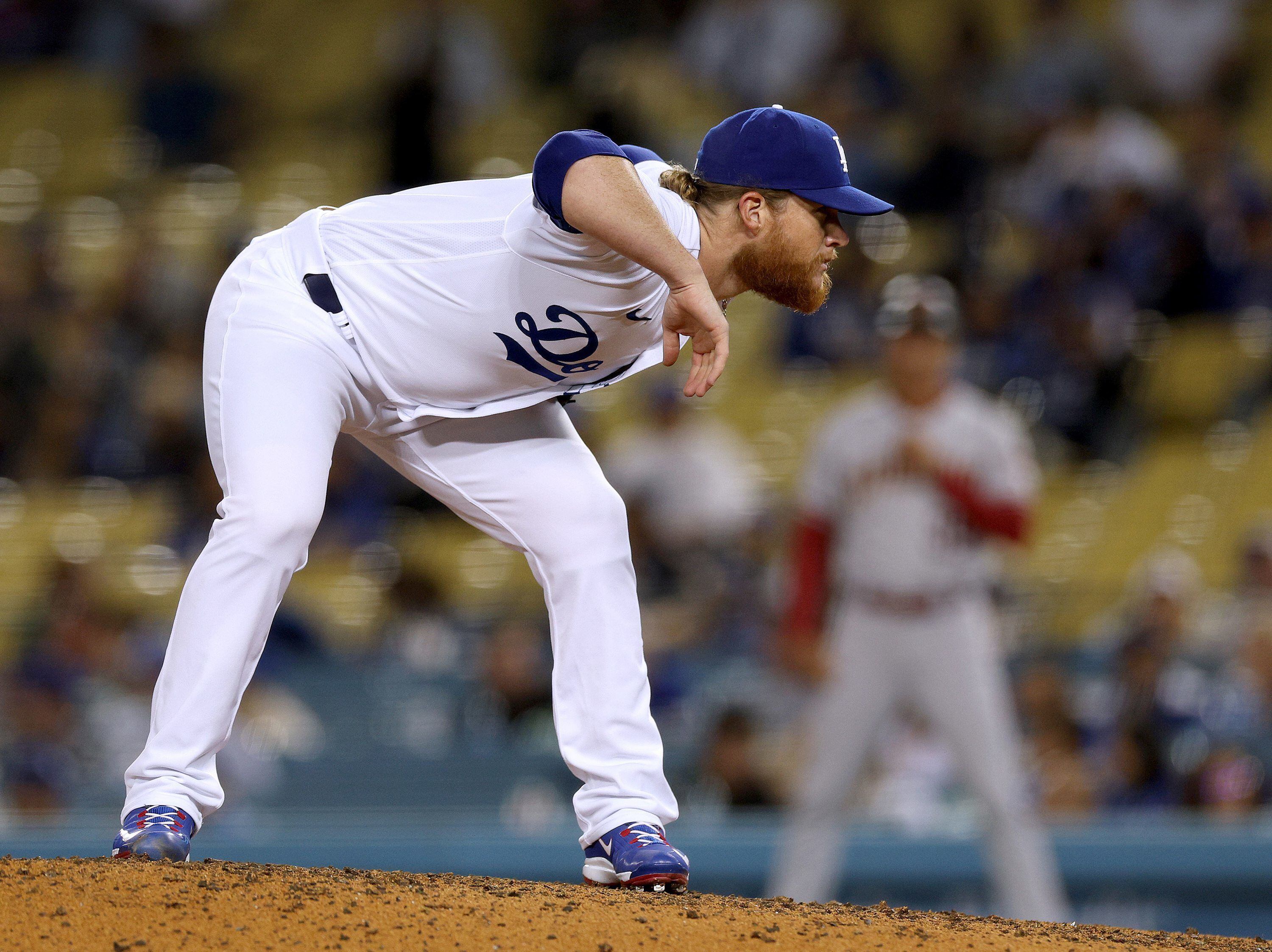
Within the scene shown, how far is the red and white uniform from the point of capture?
5.44 m

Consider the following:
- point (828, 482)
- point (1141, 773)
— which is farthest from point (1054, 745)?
A: point (828, 482)

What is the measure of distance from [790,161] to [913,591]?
284 cm

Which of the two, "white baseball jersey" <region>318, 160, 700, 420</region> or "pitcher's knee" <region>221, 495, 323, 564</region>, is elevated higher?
"white baseball jersey" <region>318, 160, 700, 420</region>

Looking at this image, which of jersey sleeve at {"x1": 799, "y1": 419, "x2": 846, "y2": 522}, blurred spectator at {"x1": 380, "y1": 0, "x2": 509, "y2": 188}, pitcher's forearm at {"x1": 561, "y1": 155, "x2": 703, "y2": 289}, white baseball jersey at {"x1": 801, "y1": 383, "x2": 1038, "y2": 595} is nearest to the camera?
pitcher's forearm at {"x1": 561, "y1": 155, "x2": 703, "y2": 289}

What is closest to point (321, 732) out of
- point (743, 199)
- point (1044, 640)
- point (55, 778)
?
point (55, 778)

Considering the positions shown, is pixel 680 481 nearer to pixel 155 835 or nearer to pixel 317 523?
pixel 317 523

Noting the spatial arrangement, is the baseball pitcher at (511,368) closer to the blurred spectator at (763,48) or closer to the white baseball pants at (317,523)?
the white baseball pants at (317,523)

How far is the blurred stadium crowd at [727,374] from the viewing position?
660cm

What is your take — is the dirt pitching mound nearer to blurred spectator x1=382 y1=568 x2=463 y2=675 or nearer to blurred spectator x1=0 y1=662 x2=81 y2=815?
blurred spectator x1=0 y1=662 x2=81 y2=815

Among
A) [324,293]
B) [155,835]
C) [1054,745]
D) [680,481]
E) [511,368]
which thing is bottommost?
[155,835]

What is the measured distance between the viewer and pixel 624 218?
2834 millimetres

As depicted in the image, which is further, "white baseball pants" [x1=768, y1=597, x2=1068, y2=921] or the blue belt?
"white baseball pants" [x1=768, y1=597, x2=1068, y2=921]

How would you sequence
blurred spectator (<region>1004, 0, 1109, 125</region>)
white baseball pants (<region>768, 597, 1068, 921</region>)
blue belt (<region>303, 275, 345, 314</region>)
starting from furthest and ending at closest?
blurred spectator (<region>1004, 0, 1109, 125</region>) → white baseball pants (<region>768, 597, 1068, 921</region>) → blue belt (<region>303, 275, 345, 314</region>)

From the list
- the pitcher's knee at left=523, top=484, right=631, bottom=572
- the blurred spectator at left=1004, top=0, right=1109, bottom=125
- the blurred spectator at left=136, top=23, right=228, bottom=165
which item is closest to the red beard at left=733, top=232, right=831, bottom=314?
the pitcher's knee at left=523, top=484, right=631, bottom=572
